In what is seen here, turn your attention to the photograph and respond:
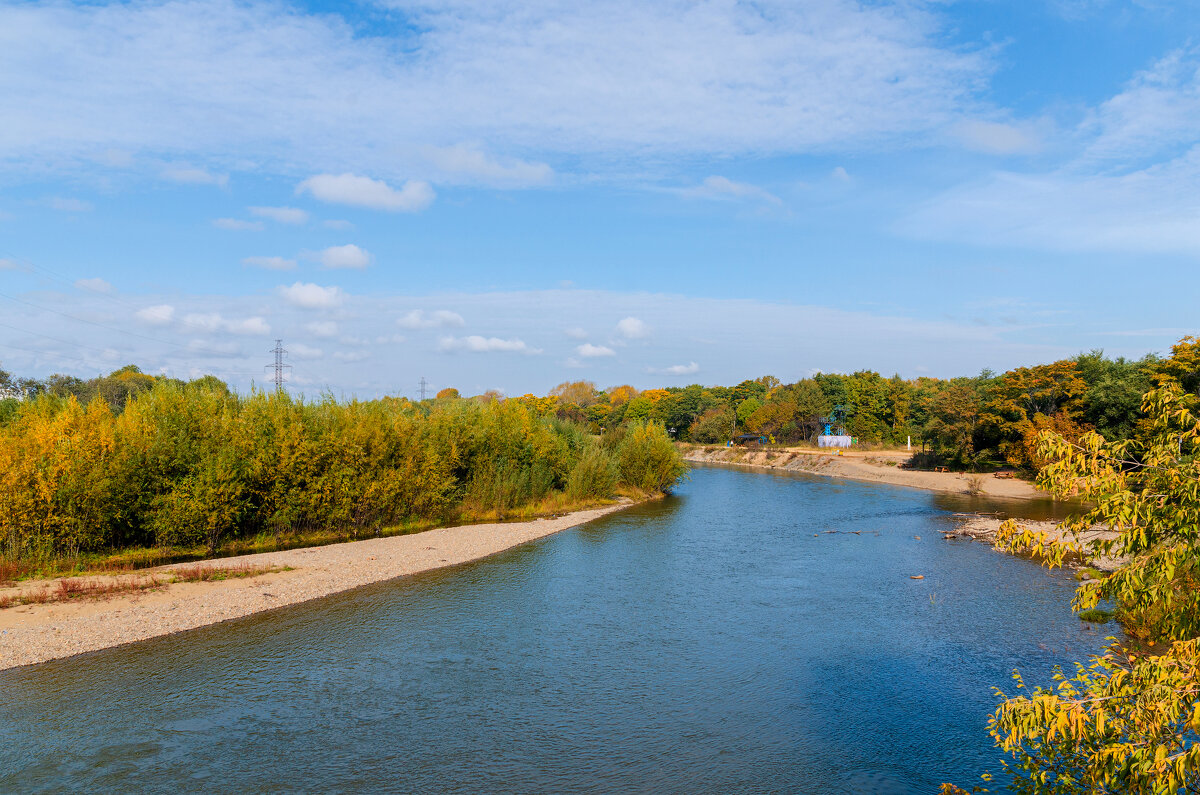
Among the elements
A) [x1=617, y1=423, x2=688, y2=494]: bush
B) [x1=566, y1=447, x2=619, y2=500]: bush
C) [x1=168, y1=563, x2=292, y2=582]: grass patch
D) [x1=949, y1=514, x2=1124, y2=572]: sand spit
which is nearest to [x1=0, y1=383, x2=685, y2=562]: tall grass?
[x1=168, y1=563, x2=292, y2=582]: grass patch

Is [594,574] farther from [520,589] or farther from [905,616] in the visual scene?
[905,616]

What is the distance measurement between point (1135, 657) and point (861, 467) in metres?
70.9

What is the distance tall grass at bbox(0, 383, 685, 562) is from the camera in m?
22.3

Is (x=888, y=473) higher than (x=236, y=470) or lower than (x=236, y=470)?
lower

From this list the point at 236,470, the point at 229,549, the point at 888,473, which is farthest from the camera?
the point at 888,473

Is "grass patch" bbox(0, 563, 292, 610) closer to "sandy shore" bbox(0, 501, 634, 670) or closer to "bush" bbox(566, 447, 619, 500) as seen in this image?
"sandy shore" bbox(0, 501, 634, 670)

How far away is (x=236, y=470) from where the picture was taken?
25.8 metres

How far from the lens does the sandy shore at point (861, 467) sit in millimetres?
53594

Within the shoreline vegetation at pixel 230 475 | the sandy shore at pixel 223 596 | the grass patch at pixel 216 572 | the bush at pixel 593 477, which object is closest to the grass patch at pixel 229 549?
the shoreline vegetation at pixel 230 475

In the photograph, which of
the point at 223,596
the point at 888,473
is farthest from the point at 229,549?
the point at 888,473

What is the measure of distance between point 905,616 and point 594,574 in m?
11.1

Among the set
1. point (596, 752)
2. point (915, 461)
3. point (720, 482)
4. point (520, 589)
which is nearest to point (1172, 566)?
point (596, 752)

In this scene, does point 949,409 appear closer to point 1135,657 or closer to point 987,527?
point 987,527

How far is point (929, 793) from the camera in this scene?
1134 centimetres
